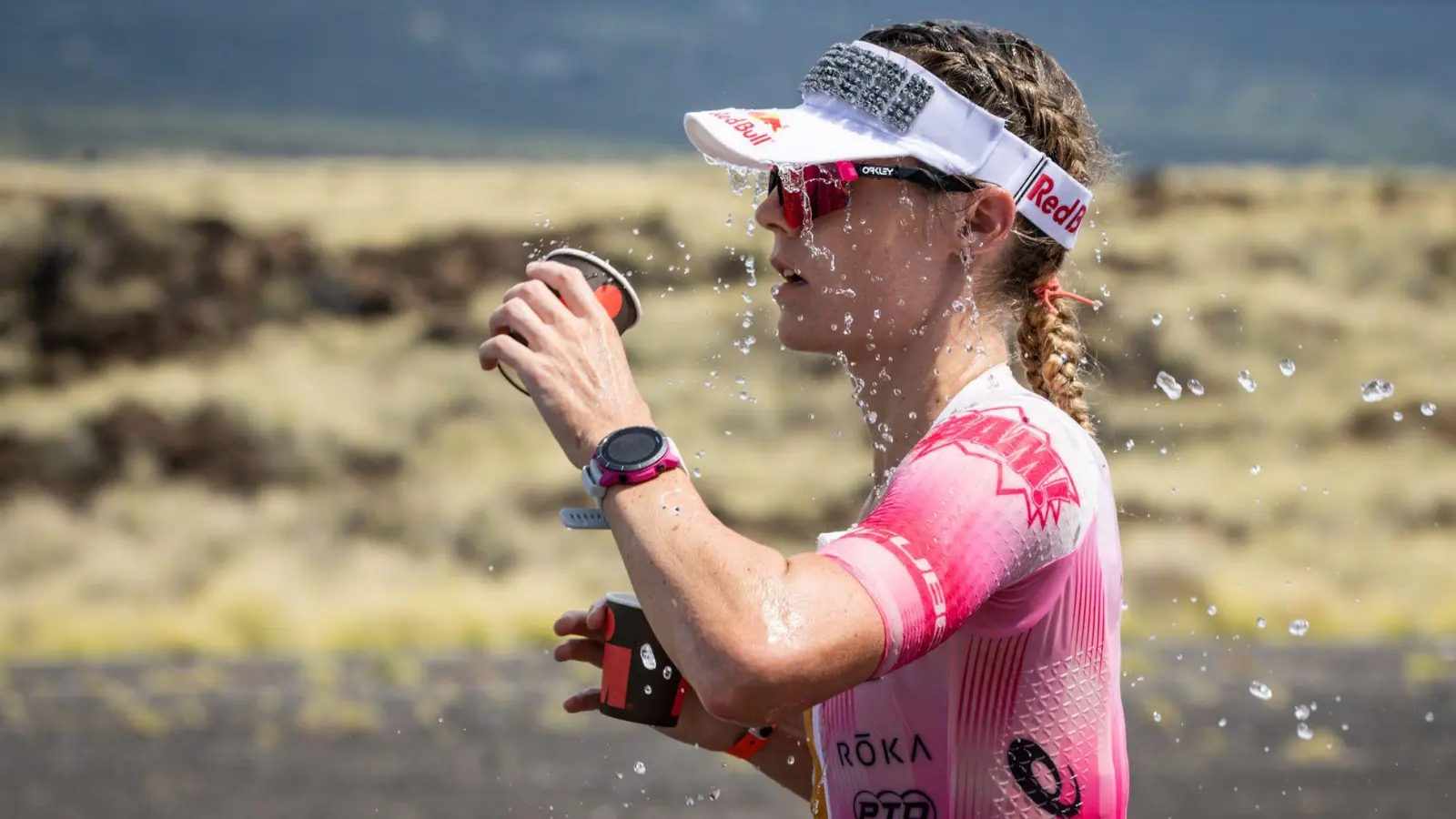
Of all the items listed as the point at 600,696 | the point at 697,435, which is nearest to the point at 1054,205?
the point at 600,696

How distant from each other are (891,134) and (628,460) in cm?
66

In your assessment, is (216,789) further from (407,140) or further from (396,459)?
(407,140)

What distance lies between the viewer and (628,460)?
1819mm

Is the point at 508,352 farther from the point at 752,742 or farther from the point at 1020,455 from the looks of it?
the point at 752,742

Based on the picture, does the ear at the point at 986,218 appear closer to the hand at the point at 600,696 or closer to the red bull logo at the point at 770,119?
the red bull logo at the point at 770,119

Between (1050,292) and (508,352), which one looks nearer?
(508,352)

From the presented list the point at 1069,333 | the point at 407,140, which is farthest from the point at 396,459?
the point at 407,140

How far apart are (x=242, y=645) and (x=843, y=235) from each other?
921cm

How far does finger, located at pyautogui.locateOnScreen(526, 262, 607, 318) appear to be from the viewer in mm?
1989

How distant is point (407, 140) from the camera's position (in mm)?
52062

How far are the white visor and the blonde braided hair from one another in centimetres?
4

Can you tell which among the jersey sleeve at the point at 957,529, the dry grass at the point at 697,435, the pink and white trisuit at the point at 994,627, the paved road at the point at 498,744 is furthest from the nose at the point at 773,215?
the dry grass at the point at 697,435

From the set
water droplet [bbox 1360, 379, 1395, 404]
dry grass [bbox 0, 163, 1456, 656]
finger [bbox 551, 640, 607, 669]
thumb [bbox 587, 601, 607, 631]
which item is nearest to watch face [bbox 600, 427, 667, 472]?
thumb [bbox 587, 601, 607, 631]

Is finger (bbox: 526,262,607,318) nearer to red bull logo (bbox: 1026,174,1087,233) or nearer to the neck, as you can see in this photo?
the neck
